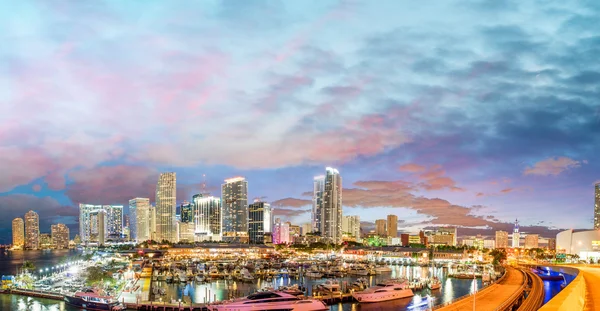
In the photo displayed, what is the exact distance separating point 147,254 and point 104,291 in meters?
71.5

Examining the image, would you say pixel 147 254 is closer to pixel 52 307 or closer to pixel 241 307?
pixel 52 307

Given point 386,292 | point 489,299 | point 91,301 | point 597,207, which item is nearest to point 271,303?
point 386,292

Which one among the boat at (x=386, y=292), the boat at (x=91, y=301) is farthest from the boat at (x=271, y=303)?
the boat at (x=91, y=301)

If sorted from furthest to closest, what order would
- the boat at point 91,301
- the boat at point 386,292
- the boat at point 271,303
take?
the boat at point 386,292
the boat at point 91,301
the boat at point 271,303

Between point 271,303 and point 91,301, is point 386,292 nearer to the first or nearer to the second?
point 271,303

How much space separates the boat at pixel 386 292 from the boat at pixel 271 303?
19.9ft

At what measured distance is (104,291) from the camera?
45688 mm

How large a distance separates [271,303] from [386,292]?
543 inches

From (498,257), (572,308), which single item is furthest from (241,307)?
(498,257)

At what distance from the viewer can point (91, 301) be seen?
137ft

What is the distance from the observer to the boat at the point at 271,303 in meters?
38.4

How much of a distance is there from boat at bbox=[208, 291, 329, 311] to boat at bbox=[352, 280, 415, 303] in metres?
6.05

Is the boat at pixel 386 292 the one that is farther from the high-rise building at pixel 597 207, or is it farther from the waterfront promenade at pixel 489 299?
the high-rise building at pixel 597 207

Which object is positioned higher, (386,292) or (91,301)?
(91,301)
